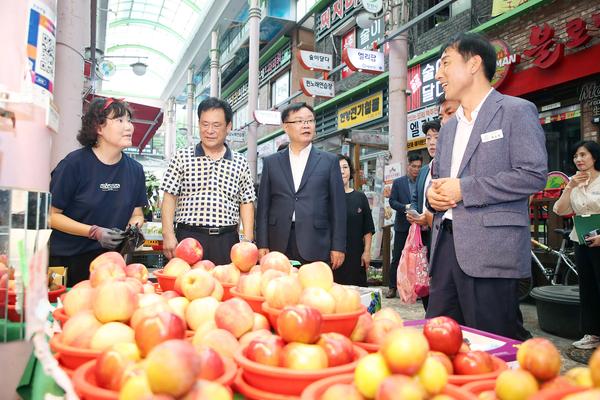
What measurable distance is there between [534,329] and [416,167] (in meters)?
2.41

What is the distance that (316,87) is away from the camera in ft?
36.4

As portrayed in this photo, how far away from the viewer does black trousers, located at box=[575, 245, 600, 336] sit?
409cm

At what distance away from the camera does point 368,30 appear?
13000 mm

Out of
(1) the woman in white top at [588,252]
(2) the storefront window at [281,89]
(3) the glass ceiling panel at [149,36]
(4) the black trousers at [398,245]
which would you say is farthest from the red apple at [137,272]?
(3) the glass ceiling panel at [149,36]

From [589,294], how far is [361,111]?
9536 mm

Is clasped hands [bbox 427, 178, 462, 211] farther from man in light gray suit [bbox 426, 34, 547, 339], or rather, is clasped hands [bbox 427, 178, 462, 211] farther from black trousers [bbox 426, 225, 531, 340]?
black trousers [bbox 426, 225, 531, 340]

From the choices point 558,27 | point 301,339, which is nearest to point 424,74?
point 558,27

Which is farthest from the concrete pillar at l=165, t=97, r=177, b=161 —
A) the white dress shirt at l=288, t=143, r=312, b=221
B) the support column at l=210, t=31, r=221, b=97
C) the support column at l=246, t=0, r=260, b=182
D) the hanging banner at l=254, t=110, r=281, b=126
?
the white dress shirt at l=288, t=143, r=312, b=221

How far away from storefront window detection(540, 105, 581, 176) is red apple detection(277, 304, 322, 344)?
7.47 metres

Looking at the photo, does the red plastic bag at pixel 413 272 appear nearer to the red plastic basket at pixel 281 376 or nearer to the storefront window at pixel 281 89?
the red plastic basket at pixel 281 376

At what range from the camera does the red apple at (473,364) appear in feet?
3.43

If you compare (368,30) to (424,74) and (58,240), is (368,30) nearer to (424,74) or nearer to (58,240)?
(424,74)

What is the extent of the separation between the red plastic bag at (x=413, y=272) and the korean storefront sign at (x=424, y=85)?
20.7 feet

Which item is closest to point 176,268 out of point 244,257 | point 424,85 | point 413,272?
point 244,257
